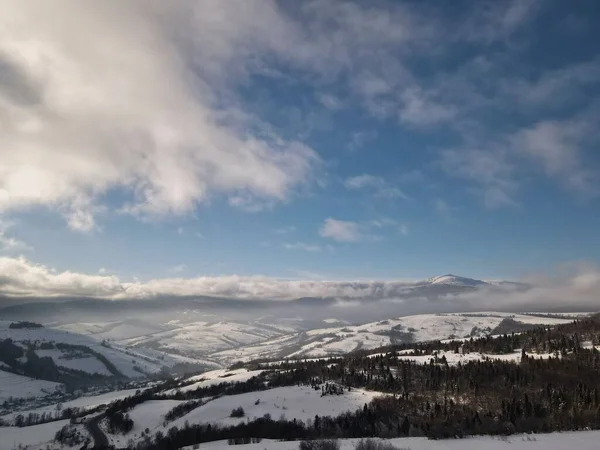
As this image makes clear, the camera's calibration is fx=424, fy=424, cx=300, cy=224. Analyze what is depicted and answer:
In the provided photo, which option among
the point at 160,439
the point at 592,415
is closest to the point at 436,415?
the point at 592,415

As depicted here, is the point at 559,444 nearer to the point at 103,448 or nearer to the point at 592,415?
the point at 592,415

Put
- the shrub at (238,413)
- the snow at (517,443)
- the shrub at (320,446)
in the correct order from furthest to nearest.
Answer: the shrub at (238,413)
the shrub at (320,446)
the snow at (517,443)

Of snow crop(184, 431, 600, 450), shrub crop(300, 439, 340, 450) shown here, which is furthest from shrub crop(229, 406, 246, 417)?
shrub crop(300, 439, 340, 450)

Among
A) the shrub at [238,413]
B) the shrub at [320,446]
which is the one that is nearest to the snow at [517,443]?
the shrub at [320,446]

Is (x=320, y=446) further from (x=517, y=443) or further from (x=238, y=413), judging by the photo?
(x=238, y=413)

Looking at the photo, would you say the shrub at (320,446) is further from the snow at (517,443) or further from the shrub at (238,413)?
the shrub at (238,413)

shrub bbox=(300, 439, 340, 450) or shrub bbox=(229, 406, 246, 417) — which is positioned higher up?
shrub bbox=(300, 439, 340, 450)

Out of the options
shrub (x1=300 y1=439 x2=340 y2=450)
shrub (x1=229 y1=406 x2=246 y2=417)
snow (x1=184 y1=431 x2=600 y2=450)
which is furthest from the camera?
shrub (x1=229 y1=406 x2=246 y2=417)

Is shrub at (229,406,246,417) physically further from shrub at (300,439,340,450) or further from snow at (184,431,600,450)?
shrub at (300,439,340,450)


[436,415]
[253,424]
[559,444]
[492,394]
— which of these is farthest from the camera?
[492,394]

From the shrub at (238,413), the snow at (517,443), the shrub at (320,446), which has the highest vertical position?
the snow at (517,443)

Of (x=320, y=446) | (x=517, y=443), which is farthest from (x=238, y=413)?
(x=517, y=443)
